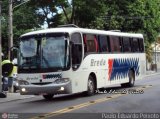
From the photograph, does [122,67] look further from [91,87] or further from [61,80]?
[61,80]

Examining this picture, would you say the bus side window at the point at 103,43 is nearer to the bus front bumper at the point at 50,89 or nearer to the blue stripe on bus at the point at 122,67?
the blue stripe on bus at the point at 122,67

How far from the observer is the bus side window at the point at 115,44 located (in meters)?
25.9

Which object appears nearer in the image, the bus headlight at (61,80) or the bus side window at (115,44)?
the bus headlight at (61,80)

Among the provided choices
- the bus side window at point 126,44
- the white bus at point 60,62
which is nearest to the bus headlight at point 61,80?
the white bus at point 60,62

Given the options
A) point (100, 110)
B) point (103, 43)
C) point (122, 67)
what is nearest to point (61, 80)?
point (100, 110)

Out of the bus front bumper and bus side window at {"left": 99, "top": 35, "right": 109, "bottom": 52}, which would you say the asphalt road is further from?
bus side window at {"left": 99, "top": 35, "right": 109, "bottom": 52}

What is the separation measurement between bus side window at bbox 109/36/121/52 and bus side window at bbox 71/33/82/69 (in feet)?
13.1

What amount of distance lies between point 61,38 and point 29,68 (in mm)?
1798

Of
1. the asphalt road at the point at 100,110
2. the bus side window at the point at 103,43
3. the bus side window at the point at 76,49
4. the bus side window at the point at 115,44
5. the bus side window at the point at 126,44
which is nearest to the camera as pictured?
the asphalt road at the point at 100,110

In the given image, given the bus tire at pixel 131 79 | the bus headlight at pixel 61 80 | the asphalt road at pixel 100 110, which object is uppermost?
the bus headlight at pixel 61 80

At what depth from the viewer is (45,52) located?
20.9 metres

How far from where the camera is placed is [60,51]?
68.2ft

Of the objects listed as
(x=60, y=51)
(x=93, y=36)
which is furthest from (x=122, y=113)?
(x=93, y=36)

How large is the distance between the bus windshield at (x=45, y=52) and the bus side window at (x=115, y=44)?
17.6 ft
